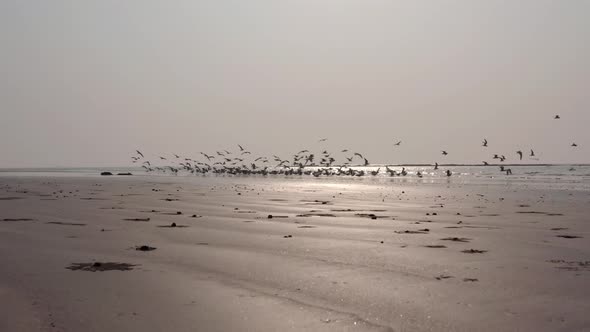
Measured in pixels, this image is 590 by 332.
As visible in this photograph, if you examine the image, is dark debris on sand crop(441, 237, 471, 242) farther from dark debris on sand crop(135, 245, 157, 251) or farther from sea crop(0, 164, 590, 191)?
sea crop(0, 164, 590, 191)

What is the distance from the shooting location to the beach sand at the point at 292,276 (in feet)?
16.9

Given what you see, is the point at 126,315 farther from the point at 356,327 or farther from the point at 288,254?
the point at 288,254

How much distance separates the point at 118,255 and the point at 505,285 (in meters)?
5.89

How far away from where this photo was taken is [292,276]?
7.12m

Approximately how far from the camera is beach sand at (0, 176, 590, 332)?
16.9 feet

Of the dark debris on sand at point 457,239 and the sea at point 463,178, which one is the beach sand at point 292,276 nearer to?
the dark debris on sand at point 457,239

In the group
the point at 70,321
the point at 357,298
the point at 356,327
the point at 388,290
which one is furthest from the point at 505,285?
the point at 70,321

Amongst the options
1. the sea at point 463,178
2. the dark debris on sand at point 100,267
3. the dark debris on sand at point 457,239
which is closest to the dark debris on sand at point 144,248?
the dark debris on sand at point 100,267

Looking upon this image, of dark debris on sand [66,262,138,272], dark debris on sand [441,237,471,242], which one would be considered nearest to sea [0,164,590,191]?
dark debris on sand [441,237,471,242]

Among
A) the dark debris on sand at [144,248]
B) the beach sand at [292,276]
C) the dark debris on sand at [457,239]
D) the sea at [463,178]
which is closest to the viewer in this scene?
the beach sand at [292,276]

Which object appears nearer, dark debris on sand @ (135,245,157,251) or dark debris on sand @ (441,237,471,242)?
dark debris on sand @ (135,245,157,251)

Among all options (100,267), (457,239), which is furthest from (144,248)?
(457,239)

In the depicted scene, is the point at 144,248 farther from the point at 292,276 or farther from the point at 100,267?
the point at 292,276

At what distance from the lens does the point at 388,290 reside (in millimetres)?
6379
